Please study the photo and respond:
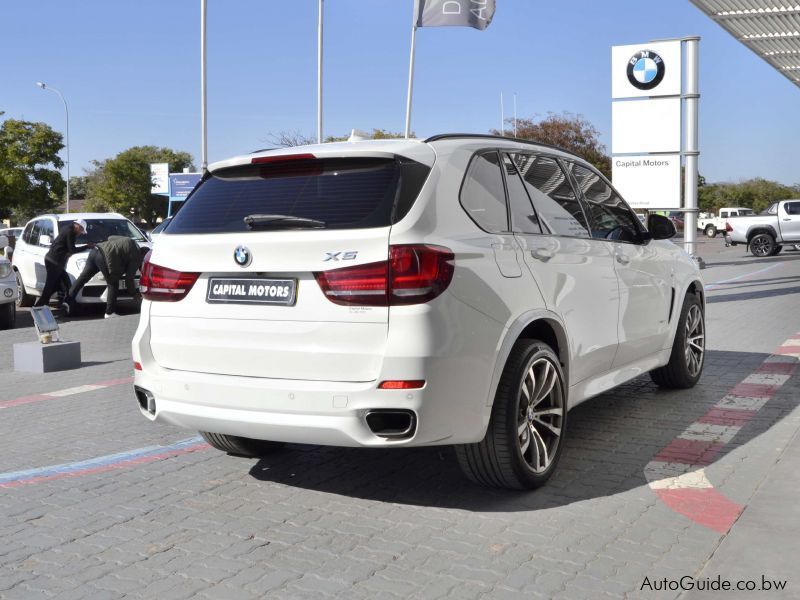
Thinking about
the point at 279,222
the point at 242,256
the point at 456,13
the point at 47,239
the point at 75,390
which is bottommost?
the point at 75,390

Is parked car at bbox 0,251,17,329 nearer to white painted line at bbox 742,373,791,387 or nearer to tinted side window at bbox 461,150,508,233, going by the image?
white painted line at bbox 742,373,791,387

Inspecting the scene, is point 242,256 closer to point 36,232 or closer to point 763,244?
point 36,232

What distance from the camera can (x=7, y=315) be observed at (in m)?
13.7

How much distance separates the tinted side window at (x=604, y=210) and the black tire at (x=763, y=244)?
28146mm

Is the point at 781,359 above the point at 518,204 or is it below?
below

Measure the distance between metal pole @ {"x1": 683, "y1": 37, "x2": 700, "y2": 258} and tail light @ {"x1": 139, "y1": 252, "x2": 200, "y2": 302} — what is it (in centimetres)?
1621

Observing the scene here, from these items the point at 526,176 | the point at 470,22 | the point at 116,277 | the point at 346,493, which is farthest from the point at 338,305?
the point at 470,22

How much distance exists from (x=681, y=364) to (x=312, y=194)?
3867 millimetres

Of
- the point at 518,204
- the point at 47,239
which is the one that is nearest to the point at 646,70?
the point at 47,239

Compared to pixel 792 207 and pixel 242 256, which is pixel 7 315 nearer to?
pixel 242 256

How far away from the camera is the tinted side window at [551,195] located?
4926 millimetres

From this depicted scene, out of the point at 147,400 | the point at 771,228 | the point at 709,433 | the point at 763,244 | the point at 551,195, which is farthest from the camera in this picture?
the point at 763,244

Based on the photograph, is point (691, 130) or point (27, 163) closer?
point (691, 130)

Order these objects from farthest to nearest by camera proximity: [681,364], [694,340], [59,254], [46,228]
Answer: [46,228] < [59,254] < [694,340] < [681,364]
